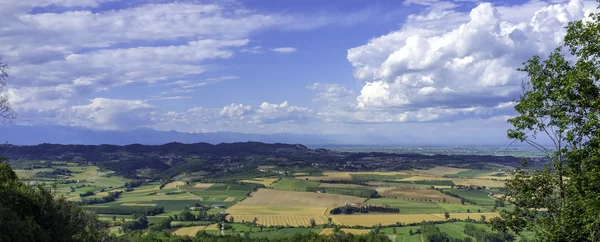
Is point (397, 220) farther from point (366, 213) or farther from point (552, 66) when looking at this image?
point (552, 66)

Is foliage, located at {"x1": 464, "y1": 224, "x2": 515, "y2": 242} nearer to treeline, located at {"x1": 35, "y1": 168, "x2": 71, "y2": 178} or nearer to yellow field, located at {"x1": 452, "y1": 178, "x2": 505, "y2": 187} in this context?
yellow field, located at {"x1": 452, "y1": 178, "x2": 505, "y2": 187}

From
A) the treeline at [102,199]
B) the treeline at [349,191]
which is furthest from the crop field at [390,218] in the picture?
the treeline at [102,199]

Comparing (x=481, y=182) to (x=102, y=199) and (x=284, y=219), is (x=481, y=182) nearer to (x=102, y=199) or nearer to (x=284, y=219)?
(x=284, y=219)

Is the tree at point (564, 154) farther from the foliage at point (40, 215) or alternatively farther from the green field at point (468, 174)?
the green field at point (468, 174)

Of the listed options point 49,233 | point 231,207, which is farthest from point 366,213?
point 49,233

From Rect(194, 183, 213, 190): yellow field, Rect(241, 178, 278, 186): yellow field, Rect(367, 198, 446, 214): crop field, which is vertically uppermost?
Rect(241, 178, 278, 186): yellow field

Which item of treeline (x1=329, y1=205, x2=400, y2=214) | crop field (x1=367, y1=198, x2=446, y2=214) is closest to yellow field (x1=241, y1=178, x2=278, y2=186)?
crop field (x1=367, y1=198, x2=446, y2=214)
